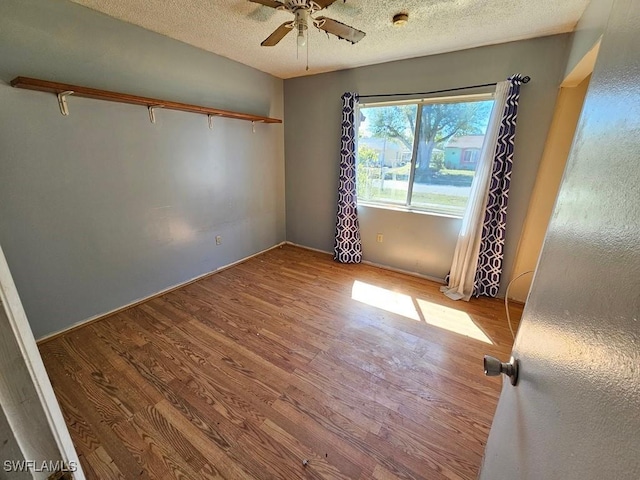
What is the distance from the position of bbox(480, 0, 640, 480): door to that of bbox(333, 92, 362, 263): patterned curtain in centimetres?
269

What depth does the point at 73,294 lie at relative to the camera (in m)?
2.12

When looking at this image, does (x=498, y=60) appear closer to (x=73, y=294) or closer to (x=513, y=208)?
(x=513, y=208)

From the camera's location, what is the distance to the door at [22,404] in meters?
0.39

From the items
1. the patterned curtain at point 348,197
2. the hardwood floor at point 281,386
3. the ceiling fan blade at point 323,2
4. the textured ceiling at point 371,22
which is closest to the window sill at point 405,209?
the patterned curtain at point 348,197

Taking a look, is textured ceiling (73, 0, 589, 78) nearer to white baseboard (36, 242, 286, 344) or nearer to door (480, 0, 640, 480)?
door (480, 0, 640, 480)

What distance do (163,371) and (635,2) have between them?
94.5 inches

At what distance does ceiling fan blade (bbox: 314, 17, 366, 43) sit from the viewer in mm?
1667

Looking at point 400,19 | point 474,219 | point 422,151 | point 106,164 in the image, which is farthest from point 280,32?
point 474,219

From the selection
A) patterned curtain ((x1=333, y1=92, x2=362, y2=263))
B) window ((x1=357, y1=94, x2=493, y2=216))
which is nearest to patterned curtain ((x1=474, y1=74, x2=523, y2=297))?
window ((x1=357, y1=94, x2=493, y2=216))

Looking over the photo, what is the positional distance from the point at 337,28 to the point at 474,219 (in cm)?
206

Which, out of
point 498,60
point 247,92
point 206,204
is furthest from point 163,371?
point 498,60

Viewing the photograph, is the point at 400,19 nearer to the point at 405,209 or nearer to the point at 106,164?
the point at 405,209

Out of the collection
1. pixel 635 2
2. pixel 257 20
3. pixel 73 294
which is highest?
pixel 257 20

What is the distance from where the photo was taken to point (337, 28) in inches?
68.2
